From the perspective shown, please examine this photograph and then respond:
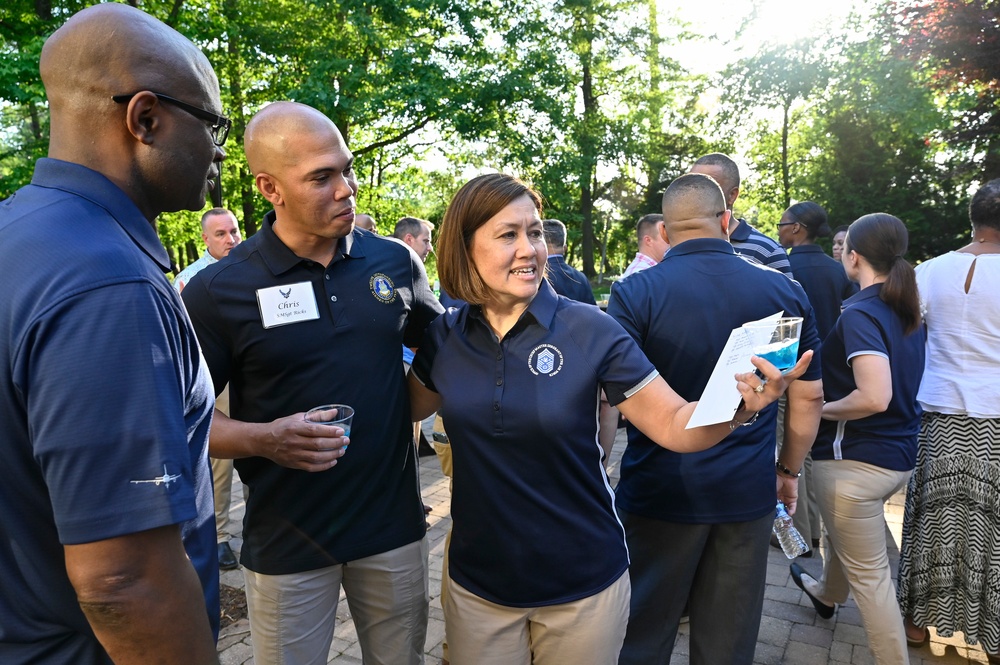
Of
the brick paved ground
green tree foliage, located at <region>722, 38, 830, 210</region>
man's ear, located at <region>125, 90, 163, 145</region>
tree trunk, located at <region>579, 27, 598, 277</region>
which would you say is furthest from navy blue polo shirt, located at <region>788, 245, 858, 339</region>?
tree trunk, located at <region>579, 27, 598, 277</region>

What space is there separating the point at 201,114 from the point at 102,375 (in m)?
0.64

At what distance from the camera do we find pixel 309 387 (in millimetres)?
2260

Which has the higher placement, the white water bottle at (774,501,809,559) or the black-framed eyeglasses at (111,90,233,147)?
the black-framed eyeglasses at (111,90,233,147)

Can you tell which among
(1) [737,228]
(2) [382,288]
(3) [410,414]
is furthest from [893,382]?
(2) [382,288]

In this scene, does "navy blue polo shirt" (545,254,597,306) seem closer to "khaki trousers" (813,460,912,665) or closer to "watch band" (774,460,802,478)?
"watch band" (774,460,802,478)

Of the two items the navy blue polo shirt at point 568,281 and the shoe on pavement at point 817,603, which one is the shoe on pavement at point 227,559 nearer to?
the navy blue polo shirt at point 568,281

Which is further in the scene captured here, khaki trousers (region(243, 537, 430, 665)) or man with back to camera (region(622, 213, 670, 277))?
man with back to camera (region(622, 213, 670, 277))

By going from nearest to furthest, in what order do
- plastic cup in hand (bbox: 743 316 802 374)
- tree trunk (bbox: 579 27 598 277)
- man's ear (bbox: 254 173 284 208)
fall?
plastic cup in hand (bbox: 743 316 802 374) → man's ear (bbox: 254 173 284 208) → tree trunk (bbox: 579 27 598 277)

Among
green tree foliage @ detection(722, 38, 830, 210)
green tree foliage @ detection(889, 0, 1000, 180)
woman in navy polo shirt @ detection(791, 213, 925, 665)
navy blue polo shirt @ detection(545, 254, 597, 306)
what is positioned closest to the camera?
woman in navy polo shirt @ detection(791, 213, 925, 665)

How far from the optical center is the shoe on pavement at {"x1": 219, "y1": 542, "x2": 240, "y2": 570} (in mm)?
4645

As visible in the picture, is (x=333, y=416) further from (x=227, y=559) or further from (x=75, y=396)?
(x=227, y=559)

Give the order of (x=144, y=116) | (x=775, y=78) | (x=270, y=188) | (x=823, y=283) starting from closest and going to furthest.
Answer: (x=144, y=116) < (x=270, y=188) < (x=823, y=283) < (x=775, y=78)

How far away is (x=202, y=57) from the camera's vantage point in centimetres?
146

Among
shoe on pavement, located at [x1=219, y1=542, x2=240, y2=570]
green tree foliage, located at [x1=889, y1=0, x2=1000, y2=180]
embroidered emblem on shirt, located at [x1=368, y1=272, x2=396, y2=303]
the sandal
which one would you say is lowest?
→ the sandal
